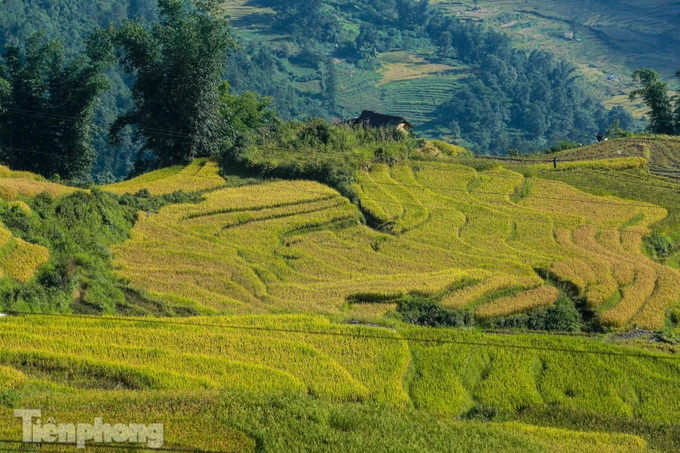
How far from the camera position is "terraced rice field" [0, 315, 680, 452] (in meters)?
17.7

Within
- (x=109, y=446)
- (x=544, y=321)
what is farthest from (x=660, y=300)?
(x=109, y=446)

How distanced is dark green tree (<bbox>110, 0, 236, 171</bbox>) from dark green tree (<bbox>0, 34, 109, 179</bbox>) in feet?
5.64

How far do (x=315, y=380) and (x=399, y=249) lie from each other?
12135 millimetres

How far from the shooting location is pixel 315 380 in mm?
20844

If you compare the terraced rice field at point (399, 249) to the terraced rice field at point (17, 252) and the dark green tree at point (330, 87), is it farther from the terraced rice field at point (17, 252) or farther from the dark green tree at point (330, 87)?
the dark green tree at point (330, 87)

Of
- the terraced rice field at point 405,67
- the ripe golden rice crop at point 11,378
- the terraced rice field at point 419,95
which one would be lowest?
the terraced rice field at point 419,95

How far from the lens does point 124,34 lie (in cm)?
4284

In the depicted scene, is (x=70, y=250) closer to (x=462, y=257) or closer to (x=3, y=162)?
(x=462, y=257)

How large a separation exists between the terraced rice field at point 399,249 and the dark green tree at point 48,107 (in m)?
6.94

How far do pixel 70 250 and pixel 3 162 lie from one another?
741 inches

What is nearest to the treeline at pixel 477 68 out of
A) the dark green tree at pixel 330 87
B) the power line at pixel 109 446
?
the dark green tree at pixel 330 87

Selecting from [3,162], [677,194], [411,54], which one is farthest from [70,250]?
[411,54]

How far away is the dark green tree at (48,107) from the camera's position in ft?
139

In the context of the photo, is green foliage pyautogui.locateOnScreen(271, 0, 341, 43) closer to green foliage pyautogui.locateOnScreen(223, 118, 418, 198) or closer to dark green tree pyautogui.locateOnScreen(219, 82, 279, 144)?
dark green tree pyautogui.locateOnScreen(219, 82, 279, 144)
